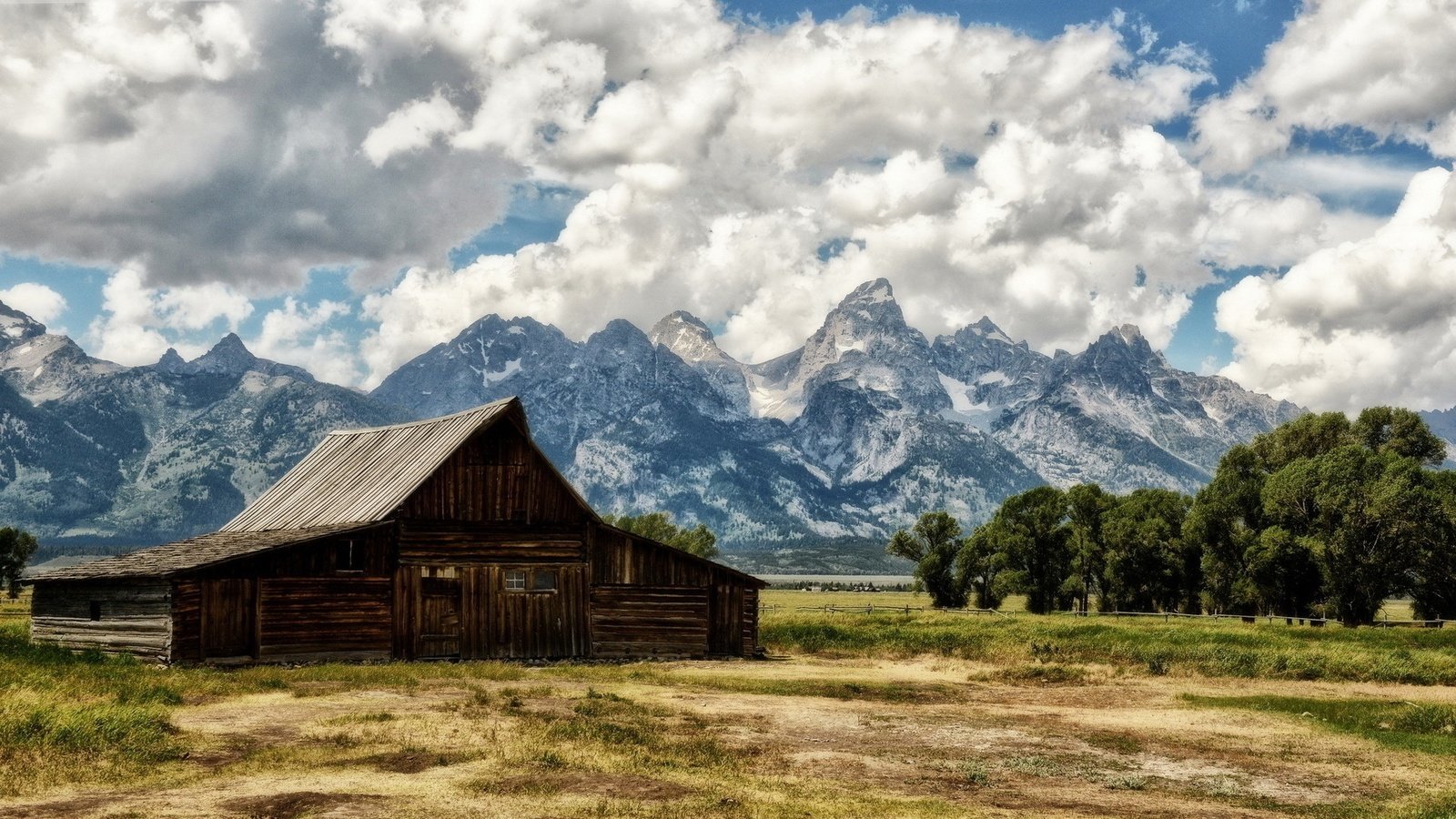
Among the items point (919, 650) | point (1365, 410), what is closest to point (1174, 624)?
point (919, 650)

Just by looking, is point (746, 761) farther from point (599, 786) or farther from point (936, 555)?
point (936, 555)

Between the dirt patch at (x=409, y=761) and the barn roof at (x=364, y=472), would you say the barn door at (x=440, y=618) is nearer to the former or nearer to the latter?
the barn roof at (x=364, y=472)

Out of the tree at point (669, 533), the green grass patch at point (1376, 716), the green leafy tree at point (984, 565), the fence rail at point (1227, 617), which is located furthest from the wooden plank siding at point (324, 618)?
the tree at point (669, 533)

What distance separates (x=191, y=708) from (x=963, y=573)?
8663cm

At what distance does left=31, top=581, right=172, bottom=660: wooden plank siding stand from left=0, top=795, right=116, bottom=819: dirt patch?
25.9 meters

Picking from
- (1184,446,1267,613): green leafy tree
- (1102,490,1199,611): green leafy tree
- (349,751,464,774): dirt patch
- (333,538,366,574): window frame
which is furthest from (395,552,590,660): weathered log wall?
(1102,490,1199,611): green leafy tree

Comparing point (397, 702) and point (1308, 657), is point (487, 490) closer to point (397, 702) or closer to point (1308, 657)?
point (397, 702)

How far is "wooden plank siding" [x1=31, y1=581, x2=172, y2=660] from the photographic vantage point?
4228cm

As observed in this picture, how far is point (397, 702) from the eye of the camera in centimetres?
3098

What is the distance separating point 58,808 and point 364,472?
38.5m

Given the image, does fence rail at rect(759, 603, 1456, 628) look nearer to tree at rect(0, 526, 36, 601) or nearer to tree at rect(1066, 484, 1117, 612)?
tree at rect(1066, 484, 1117, 612)

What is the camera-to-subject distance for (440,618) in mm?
47781

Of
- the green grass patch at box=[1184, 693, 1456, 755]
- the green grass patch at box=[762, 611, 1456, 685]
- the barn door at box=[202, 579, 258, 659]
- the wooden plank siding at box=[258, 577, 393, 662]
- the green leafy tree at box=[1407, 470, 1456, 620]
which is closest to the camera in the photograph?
the green grass patch at box=[1184, 693, 1456, 755]

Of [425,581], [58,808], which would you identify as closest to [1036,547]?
[425,581]
